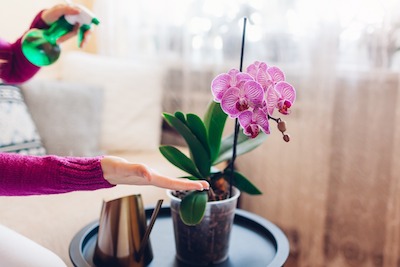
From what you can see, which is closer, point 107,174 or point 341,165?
point 107,174

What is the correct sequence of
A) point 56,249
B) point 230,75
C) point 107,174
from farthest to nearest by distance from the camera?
point 56,249
point 230,75
point 107,174

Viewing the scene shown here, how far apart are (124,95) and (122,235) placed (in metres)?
1.04

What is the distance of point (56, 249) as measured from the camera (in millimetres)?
1113

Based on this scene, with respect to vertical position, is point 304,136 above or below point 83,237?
above

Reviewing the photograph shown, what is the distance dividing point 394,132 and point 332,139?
0.22 meters

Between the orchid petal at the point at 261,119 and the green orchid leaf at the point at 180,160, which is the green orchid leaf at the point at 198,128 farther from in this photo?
the orchid petal at the point at 261,119

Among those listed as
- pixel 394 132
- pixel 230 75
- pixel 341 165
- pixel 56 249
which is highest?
pixel 230 75

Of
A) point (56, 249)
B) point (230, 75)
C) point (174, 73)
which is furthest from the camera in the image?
point (174, 73)

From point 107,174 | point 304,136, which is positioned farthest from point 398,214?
point 107,174

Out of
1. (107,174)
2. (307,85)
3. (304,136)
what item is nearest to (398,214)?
(304,136)

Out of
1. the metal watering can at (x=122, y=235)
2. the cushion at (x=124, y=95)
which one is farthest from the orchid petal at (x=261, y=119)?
the cushion at (x=124, y=95)

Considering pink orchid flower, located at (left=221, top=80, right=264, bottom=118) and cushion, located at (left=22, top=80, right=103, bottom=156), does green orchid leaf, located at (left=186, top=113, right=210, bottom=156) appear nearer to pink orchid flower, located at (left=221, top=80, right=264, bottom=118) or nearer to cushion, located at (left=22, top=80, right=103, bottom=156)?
pink orchid flower, located at (left=221, top=80, right=264, bottom=118)

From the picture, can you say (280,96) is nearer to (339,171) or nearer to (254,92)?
(254,92)

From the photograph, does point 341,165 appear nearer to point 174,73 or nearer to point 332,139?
point 332,139
